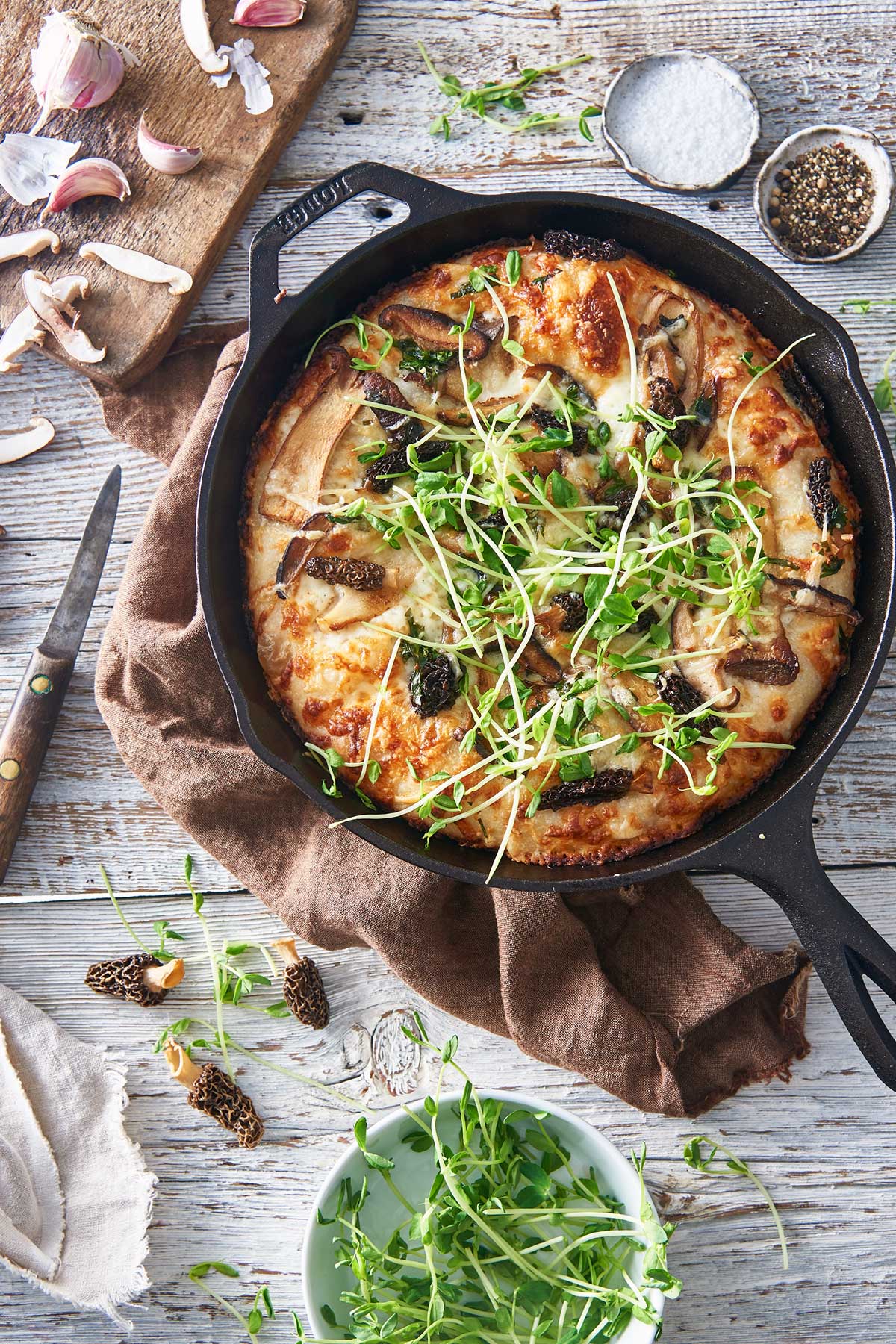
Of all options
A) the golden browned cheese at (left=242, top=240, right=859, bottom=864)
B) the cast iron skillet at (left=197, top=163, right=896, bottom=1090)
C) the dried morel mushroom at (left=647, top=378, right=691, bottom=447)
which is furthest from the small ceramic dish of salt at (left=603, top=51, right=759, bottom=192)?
the dried morel mushroom at (left=647, top=378, right=691, bottom=447)

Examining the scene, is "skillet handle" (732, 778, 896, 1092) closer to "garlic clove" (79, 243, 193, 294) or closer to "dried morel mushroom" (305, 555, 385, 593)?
"dried morel mushroom" (305, 555, 385, 593)

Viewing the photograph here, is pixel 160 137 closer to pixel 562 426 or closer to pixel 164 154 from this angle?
pixel 164 154

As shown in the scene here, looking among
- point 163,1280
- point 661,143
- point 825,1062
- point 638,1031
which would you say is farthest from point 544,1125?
point 661,143

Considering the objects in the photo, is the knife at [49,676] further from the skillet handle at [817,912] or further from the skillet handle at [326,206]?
the skillet handle at [817,912]

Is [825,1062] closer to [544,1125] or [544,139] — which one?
[544,1125]

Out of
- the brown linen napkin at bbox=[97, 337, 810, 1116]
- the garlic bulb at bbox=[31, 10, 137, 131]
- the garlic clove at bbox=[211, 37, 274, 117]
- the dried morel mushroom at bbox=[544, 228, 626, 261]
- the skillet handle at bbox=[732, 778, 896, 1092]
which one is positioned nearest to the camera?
the skillet handle at bbox=[732, 778, 896, 1092]

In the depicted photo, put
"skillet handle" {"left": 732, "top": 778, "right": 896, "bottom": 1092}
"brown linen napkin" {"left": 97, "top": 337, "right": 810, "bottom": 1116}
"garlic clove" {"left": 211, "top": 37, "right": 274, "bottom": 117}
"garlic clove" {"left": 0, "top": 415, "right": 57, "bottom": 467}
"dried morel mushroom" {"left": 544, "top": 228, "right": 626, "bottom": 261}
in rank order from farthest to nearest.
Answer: "garlic clove" {"left": 0, "top": 415, "right": 57, "bottom": 467}, "garlic clove" {"left": 211, "top": 37, "right": 274, "bottom": 117}, "brown linen napkin" {"left": 97, "top": 337, "right": 810, "bottom": 1116}, "dried morel mushroom" {"left": 544, "top": 228, "right": 626, "bottom": 261}, "skillet handle" {"left": 732, "top": 778, "right": 896, "bottom": 1092}
